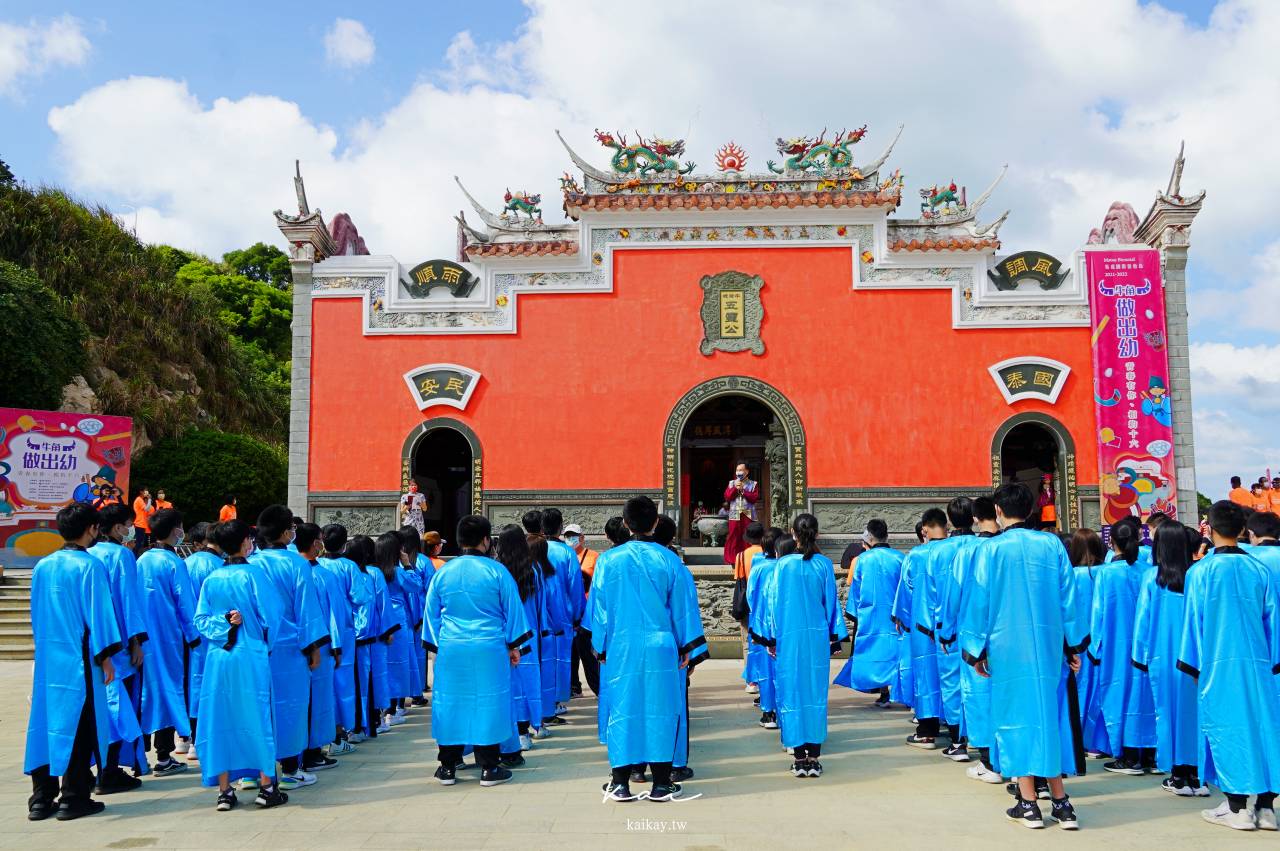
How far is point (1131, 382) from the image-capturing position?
13.8 meters

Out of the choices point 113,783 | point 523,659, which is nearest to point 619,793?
point 523,659

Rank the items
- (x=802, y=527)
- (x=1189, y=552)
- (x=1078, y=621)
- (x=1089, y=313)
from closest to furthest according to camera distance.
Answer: (x=1078, y=621), (x=1189, y=552), (x=802, y=527), (x=1089, y=313)

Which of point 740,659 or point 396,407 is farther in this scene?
point 396,407

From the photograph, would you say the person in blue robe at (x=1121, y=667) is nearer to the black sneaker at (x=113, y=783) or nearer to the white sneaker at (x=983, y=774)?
the white sneaker at (x=983, y=774)

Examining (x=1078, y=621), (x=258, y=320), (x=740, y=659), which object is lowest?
(x=740, y=659)

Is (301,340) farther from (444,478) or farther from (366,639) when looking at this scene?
(366,639)

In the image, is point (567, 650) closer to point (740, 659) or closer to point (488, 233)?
point (740, 659)

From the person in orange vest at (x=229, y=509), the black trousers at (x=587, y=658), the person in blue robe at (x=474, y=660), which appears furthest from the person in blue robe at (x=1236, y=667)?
the person in orange vest at (x=229, y=509)

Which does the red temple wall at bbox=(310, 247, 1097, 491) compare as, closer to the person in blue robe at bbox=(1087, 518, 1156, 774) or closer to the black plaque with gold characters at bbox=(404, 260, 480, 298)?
the black plaque with gold characters at bbox=(404, 260, 480, 298)

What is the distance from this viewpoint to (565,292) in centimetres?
1442

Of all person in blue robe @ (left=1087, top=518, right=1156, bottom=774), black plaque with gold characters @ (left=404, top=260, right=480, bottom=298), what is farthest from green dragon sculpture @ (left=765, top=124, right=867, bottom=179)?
person in blue robe @ (left=1087, top=518, right=1156, bottom=774)

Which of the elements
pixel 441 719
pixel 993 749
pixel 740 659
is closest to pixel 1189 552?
pixel 993 749

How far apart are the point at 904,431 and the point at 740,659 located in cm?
503

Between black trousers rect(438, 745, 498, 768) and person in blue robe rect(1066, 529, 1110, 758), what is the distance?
11.6ft
